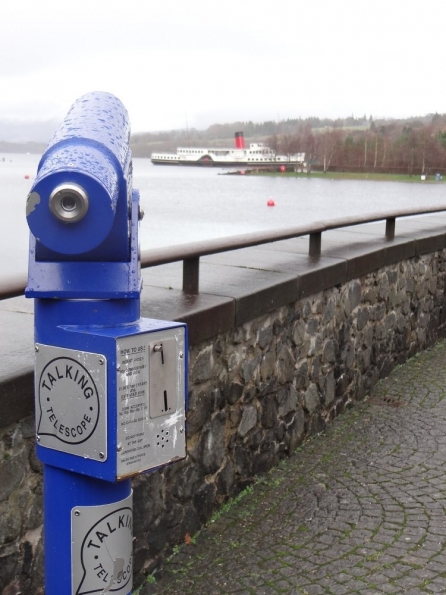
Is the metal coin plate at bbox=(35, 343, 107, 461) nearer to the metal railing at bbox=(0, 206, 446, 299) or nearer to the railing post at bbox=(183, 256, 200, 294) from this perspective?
the metal railing at bbox=(0, 206, 446, 299)

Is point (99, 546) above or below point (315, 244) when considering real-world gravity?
below

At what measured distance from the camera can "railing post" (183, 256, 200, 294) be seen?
4125 mm

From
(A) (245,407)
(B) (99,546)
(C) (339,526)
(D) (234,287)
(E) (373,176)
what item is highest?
(D) (234,287)

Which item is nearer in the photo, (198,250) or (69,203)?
(69,203)

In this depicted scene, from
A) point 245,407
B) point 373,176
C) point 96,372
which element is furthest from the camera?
point 373,176

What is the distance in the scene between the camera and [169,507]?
3.69 meters

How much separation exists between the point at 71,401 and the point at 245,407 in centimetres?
221

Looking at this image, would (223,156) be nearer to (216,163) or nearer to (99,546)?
(216,163)

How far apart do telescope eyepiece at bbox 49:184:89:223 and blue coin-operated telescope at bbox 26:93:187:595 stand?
0.13 ft

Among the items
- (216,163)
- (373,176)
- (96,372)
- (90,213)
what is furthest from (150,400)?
(216,163)

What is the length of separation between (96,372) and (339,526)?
2.24 m

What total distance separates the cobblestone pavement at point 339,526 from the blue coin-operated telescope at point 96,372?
131 centimetres

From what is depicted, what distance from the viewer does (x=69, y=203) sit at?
6.50 feet

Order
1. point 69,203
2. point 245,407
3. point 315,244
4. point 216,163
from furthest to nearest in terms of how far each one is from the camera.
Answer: point 216,163 → point 315,244 → point 245,407 → point 69,203
